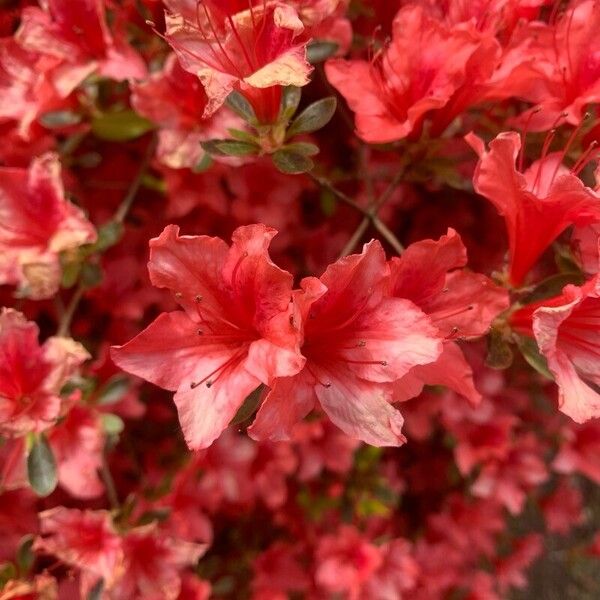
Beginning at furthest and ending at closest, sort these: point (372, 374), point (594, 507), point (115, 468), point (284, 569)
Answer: point (594, 507) < point (284, 569) < point (115, 468) < point (372, 374)

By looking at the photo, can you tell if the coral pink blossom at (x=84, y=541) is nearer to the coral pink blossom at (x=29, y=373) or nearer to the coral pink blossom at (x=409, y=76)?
the coral pink blossom at (x=29, y=373)

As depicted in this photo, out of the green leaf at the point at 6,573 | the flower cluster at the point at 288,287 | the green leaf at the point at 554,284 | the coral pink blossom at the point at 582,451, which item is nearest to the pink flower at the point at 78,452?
the flower cluster at the point at 288,287

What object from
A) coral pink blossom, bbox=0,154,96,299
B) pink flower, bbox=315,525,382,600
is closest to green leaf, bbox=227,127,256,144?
coral pink blossom, bbox=0,154,96,299

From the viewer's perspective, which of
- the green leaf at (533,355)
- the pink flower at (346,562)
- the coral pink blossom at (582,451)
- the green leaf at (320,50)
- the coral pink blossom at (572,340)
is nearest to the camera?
the coral pink blossom at (572,340)

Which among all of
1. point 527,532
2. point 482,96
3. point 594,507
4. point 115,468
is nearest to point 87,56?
point 482,96

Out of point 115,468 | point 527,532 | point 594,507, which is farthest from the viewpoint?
point 594,507

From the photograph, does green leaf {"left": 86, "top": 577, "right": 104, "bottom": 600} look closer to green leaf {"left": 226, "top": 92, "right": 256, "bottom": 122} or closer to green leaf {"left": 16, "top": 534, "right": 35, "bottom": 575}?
green leaf {"left": 16, "top": 534, "right": 35, "bottom": 575}

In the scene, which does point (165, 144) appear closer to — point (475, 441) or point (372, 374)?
point (372, 374)
